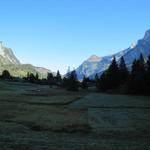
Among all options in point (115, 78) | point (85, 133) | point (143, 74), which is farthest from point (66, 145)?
point (115, 78)

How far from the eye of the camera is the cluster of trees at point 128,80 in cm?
11381

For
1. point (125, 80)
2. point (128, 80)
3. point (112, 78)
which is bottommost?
point (128, 80)

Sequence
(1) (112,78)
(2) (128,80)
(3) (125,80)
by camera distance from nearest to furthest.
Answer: (2) (128,80)
(3) (125,80)
(1) (112,78)

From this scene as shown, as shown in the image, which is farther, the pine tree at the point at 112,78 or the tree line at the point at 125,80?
A: the pine tree at the point at 112,78

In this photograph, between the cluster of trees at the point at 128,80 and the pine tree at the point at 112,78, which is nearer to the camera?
the cluster of trees at the point at 128,80

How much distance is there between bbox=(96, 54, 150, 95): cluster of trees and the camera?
11381 centimetres

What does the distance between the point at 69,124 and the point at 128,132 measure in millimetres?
8048

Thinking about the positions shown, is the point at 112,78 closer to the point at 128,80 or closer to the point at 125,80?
the point at 125,80

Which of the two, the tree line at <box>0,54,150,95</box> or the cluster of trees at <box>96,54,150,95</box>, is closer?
the cluster of trees at <box>96,54,150,95</box>

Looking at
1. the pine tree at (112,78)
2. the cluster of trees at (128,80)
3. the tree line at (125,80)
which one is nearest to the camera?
the cluster of trees at (128,80)

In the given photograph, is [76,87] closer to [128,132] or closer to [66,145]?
[128,132]

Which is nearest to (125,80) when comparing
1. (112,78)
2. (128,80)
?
(112,78)

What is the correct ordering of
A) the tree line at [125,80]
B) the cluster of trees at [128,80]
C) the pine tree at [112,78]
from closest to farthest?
the cluster of trees at [128,80] < the tree line at [125,80] < the pine tree at [112,78]

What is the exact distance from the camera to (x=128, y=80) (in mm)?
120250
